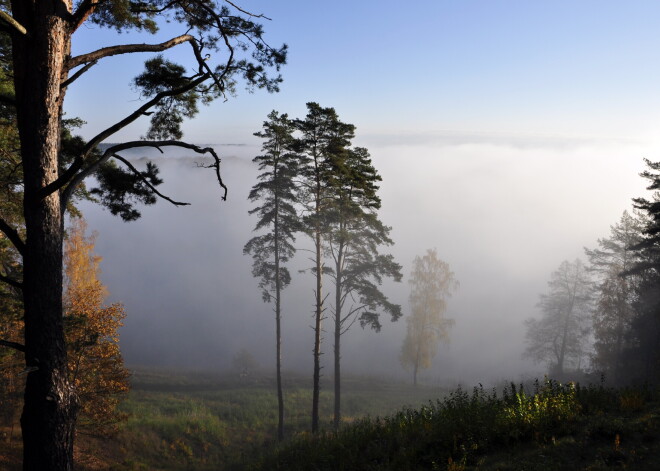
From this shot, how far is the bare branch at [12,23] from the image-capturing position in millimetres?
4520

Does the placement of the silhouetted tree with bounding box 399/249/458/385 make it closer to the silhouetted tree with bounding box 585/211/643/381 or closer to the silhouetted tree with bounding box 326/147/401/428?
the silhouetted tree with bounding box 585/211/643/381

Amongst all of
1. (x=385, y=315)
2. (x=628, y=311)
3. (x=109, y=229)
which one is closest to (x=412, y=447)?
(x=628, y=311)

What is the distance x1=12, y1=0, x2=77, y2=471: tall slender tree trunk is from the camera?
4965 mm

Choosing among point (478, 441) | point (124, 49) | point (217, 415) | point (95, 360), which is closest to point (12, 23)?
point (124, 49)

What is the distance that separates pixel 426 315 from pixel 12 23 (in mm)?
48896

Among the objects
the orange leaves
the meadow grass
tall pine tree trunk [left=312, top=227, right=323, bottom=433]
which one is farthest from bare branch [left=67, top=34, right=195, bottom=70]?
tall pine tree trunk [left=312, top=227, right=323, bottom=433]

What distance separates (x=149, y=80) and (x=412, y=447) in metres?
8.36

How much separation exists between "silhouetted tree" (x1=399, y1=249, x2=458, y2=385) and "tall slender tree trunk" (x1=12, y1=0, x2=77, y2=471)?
46.3 metres

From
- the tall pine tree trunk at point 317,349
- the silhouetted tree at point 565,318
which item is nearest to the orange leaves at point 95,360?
the tall pine tree trunk at point 317,349

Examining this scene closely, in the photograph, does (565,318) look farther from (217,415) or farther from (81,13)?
(81,13)

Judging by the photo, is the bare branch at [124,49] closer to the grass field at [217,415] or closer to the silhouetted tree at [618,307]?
the grass field at [217,415]

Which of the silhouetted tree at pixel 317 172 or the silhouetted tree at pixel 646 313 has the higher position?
the silhouetted tree at pixel 317 172

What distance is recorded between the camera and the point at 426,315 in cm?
4941

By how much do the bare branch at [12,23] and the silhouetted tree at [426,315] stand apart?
47.1m
